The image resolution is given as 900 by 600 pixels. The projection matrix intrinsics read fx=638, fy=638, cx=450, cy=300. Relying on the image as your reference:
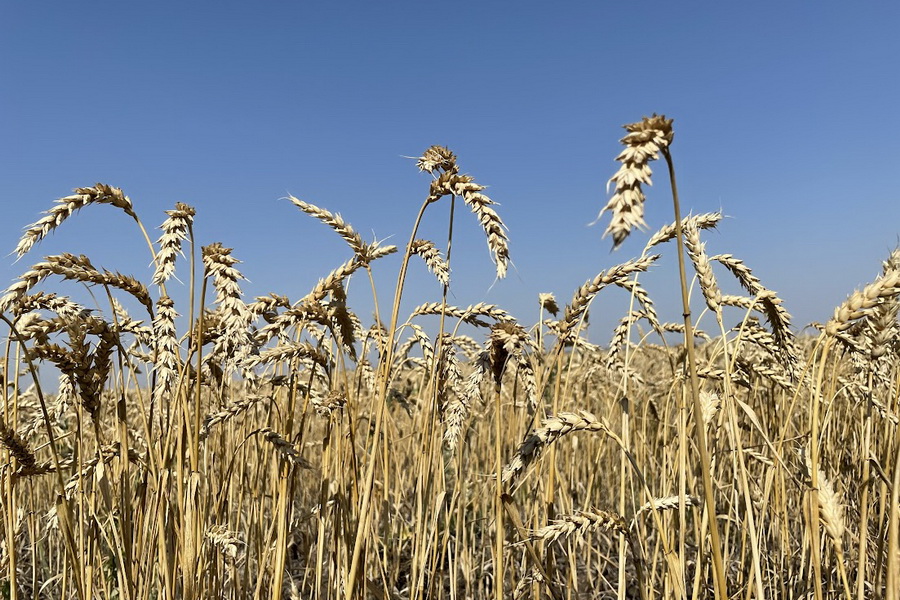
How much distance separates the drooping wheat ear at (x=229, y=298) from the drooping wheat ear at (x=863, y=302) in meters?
1.38

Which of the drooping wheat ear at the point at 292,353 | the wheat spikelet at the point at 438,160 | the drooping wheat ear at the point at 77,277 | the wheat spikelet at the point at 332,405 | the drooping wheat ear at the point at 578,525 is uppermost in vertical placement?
the wheat spikelet at the point at 438,160

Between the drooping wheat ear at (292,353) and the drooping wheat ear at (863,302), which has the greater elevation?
the drooping wheat ear at (292,353)

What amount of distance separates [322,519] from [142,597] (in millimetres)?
605

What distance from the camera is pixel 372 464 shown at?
5.69 ft

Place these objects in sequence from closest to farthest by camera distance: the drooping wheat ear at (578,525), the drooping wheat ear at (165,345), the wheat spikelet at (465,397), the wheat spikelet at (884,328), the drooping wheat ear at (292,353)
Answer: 1. the drooping wheat ear at (578,525)
2. the drooping wheat ear at (165,345)
3. the wheat spikelet at (465,397)
4. the drooping wheat ear at (292,353)
5. the wheat spikelet at (884,328)

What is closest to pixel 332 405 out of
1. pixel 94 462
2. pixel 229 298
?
pixel 229 298

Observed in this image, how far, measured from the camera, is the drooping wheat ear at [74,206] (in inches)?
69.6

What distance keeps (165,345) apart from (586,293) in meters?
1.18

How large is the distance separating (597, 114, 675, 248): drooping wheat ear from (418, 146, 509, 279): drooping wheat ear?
0.58m

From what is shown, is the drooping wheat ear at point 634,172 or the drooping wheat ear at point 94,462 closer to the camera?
the drooping wheat ear at point 634,172

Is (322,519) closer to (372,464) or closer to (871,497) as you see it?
(372,464)

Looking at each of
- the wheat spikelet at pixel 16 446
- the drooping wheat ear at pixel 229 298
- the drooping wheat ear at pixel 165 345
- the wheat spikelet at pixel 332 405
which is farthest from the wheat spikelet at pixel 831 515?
the wheat spikelet at pixel 16 446

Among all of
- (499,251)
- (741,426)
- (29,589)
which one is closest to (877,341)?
(741,426)

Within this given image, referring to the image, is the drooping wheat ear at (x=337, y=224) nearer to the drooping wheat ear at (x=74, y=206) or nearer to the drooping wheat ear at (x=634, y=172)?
the drooping wheat ear at (x=74, y=206)
